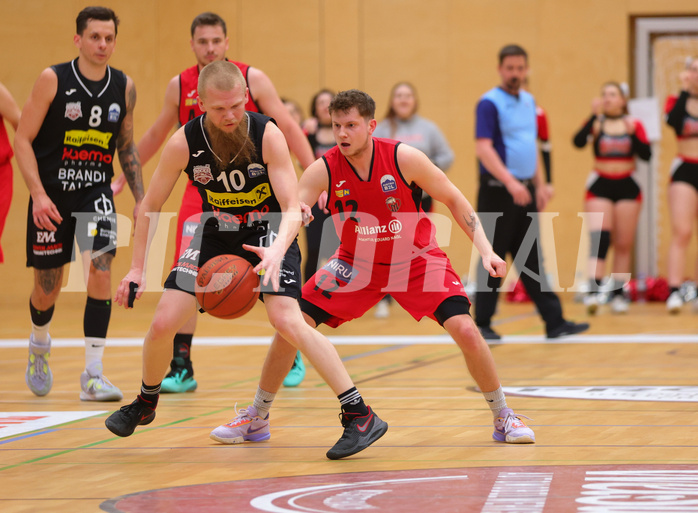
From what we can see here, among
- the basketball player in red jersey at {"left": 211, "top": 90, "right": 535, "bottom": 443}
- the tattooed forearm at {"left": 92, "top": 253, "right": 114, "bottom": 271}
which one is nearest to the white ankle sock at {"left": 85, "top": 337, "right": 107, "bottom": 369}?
the tattooed forearm at {"left": 92, "top": 253, "right": 114, "bottom": 271}

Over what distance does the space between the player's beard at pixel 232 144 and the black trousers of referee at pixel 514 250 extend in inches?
170

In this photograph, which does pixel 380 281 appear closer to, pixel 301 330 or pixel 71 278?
pixel 301 330

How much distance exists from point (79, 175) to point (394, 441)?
2.71 meters

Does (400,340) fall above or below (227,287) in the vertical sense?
below

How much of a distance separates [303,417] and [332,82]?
29.3 feet

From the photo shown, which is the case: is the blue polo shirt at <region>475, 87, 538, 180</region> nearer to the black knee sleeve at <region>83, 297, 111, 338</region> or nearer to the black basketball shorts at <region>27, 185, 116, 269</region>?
the black basketball shorts at <region>27, 185, 116, 269</region>

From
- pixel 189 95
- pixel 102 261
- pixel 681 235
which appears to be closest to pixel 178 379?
pixel 102 261

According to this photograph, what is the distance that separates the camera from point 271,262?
4.14 metres

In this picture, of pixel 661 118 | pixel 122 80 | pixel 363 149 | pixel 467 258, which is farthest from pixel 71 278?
pixel 363 149

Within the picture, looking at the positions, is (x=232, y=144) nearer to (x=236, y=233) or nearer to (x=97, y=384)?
(x=236, y=233)

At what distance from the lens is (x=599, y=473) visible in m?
3.95

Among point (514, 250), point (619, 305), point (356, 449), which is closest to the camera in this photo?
point (356, 449)

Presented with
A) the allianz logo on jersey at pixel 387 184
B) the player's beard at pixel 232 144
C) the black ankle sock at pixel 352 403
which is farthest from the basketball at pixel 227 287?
the allianz logo on jersey at pixel 387 184

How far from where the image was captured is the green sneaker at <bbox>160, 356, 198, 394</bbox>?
6.35 metres
